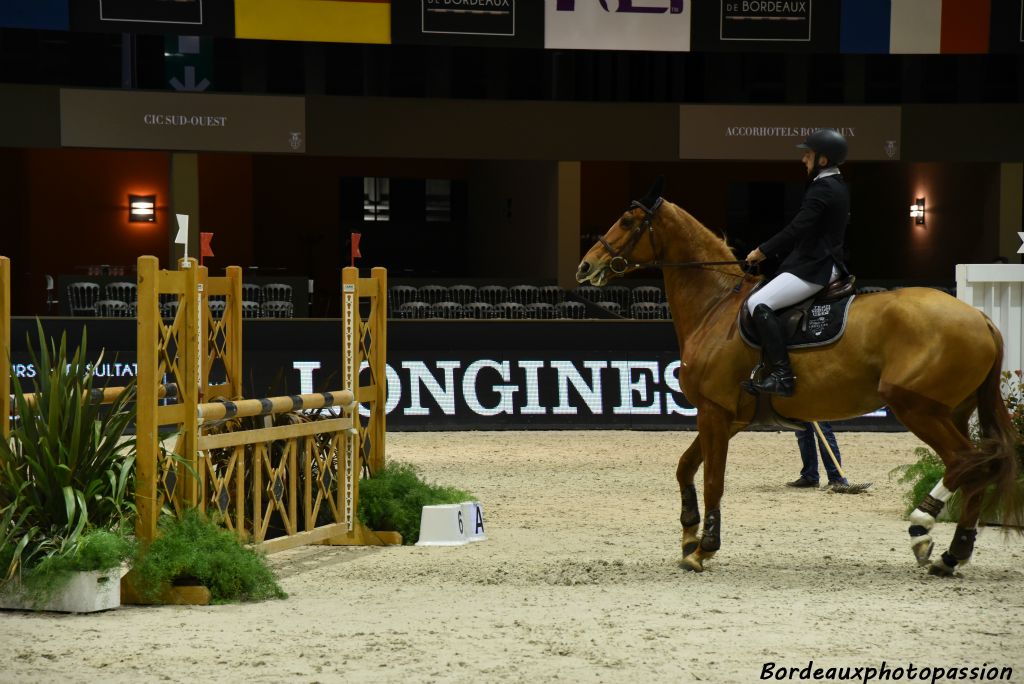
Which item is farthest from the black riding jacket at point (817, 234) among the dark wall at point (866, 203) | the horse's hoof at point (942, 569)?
the dark wall at point (866, 203)

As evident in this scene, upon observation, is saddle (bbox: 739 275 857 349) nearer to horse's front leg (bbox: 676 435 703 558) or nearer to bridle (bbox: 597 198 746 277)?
bridle (bbox: 597 198 746 277)

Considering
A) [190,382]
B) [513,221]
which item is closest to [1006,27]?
[513,221]

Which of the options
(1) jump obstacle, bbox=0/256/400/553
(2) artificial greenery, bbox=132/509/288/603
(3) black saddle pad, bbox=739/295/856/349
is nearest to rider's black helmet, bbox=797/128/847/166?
(3) black saddle pad, bbox=739/295/856/349

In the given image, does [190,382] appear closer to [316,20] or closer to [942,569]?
[942,569]

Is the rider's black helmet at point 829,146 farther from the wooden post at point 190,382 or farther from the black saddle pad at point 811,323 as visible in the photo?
the wooden post at point 190,382

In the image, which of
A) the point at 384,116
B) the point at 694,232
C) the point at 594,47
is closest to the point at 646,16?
the point at 594,47

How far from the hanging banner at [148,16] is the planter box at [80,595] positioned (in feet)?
49.8

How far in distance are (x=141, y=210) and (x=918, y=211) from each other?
15.9 meters

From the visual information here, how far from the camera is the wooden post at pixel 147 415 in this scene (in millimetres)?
6527

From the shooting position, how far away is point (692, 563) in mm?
7465

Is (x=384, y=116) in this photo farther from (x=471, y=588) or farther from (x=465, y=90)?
(x=471, y=588)

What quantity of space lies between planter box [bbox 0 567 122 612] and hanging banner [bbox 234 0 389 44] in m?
15.5

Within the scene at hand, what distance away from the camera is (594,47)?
2155cm

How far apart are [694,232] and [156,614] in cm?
377
